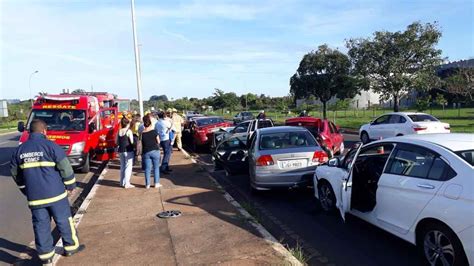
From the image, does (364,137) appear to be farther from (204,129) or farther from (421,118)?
(204,129)

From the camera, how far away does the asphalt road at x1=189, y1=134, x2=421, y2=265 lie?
5035mm

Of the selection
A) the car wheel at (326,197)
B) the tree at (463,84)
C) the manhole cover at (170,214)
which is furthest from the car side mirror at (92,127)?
the tree at (463,84)

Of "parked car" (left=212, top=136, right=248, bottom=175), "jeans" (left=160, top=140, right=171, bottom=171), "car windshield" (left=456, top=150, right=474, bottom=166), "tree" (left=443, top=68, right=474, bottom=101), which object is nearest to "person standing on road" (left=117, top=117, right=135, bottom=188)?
"jeans" (left=160, top=140, right=171, bottom=171)

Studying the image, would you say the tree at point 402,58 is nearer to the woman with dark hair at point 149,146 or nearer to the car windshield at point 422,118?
the car windshield at point 422,118

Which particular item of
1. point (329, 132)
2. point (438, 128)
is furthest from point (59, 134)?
point (438, 128)

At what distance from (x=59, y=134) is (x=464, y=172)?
11.1 metres

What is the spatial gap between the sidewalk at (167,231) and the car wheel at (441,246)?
157 centimetres

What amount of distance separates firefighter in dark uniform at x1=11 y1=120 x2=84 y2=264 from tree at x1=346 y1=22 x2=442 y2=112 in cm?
2440

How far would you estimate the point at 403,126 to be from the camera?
650 inches

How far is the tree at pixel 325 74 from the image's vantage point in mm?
33938

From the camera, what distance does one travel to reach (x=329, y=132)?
12.9m

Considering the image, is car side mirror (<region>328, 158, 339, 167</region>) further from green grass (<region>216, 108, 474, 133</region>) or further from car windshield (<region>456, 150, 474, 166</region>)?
green grass (<region>216, 108, 474, 133</region>)

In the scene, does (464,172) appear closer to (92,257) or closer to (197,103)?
(92,257)

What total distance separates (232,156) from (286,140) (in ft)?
6.31
